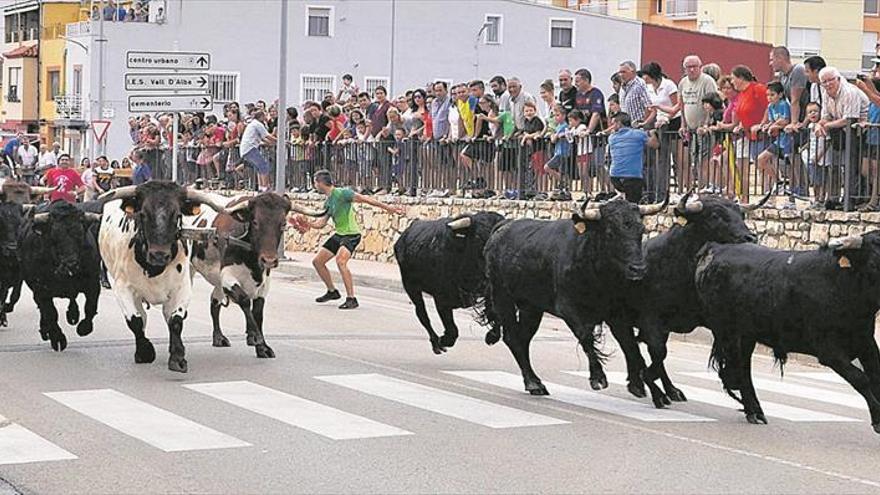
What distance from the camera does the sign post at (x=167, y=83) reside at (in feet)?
102

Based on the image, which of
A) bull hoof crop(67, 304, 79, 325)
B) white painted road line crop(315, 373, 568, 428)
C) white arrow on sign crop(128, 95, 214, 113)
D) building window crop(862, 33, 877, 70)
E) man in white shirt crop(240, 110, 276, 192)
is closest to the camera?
white painted road line crop(315, 373, 568, 428)

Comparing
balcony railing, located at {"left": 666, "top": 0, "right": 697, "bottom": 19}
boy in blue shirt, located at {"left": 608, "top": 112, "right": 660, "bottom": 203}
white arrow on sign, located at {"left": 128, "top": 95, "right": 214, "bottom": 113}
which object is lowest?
boy in blue shirt, located at {"left": 608, "top": 112, "right": 660, "bottom": 203}

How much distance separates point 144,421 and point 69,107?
57.8 metres

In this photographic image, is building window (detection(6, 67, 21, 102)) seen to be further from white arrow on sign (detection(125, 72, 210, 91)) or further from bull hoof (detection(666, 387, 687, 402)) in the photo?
bull hoof (detection(666, 387, 687, 402))

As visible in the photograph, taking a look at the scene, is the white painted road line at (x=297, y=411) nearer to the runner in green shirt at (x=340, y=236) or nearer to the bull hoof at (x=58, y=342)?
the bull hoof at (x=58, y=342)

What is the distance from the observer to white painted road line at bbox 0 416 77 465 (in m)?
10.0

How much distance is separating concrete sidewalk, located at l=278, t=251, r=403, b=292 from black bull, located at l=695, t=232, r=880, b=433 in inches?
501

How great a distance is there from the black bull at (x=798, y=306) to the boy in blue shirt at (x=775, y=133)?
7779 mm

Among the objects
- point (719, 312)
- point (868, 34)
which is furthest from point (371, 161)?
point (868, 34)

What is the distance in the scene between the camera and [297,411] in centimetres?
1188

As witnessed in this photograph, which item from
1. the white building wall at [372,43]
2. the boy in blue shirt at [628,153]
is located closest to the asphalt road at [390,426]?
the boy in blue shirt at [628,153]

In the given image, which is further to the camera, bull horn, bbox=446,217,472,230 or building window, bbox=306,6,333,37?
building window, bbox=306,6,333,37

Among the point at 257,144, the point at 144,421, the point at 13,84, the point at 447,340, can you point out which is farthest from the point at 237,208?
the point at 13,84

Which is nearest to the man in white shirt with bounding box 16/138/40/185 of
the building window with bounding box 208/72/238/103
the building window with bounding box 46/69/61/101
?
the building window with bounding box 208/72/238/103
